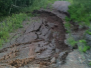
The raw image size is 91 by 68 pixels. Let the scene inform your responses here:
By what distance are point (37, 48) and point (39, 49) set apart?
0.15 metres

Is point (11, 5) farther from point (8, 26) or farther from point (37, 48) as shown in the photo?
point (37, 48)

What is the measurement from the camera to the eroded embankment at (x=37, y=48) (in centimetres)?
691

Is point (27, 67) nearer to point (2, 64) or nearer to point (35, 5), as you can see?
point (2, 64)

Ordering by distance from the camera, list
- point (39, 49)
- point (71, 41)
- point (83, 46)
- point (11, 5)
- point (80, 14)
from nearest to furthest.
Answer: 1. point (39, 49)
2. point (83, 46)
3. point (71, 41)
4. point (80, 14)
5. point (11, 5)

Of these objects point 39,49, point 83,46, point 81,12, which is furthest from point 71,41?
point 81,12

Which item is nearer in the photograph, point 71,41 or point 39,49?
point 39,49

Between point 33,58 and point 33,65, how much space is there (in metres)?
0.60

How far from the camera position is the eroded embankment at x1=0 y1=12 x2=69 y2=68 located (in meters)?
6.91

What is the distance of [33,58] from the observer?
725 centimetres

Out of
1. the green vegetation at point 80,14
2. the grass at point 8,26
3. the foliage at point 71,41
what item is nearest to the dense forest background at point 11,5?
the grass at point 8,26

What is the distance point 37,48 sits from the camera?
8219mm

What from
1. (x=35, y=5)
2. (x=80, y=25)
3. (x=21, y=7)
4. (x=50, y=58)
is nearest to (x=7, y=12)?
(x=21, y=7)

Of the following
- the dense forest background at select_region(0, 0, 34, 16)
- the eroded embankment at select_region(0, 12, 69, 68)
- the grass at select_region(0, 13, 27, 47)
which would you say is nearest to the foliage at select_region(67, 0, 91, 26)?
the eroded embankment at select_region(0, 12, 69, 68)

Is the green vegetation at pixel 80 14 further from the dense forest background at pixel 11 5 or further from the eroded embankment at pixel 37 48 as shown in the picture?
the dense forest background at pixel 11 5
